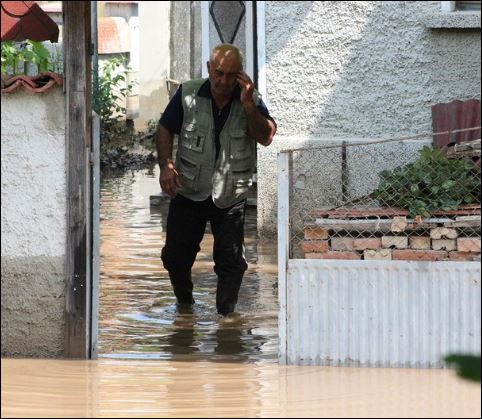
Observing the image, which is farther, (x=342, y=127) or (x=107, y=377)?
(x=342, y=127)

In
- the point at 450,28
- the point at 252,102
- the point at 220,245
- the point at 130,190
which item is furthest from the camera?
the point at 130,190

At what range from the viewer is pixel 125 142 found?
21.2 m

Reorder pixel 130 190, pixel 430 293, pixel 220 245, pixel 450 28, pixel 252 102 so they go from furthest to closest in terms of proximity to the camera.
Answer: pixel 130 190 < pixel 450 28 < pixel 220 245 < pixel 252 102 < pixel 430 293

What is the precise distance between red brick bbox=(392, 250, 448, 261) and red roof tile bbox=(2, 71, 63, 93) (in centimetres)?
215

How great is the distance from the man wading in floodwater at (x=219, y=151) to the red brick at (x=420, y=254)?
1.56 meters

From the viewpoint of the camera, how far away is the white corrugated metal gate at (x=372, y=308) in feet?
21.0

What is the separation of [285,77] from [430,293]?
17.4 ft

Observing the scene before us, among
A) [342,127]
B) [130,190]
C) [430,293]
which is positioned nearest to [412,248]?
[430,293]

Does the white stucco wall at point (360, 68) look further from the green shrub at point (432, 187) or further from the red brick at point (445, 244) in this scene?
the red brick at point (445, 244)

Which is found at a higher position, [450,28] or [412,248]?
[450,28]

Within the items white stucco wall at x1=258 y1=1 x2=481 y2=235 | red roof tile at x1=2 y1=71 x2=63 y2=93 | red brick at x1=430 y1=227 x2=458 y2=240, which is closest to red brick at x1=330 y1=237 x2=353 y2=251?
red brick at x1=430 y1=227 x2=458 y2=240

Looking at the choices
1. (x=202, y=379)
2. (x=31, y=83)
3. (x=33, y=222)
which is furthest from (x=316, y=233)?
(x=31, y=83)

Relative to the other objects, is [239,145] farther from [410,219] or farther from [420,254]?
[420,254]

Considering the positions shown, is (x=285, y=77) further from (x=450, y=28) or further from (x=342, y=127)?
(x=450, y=28)
